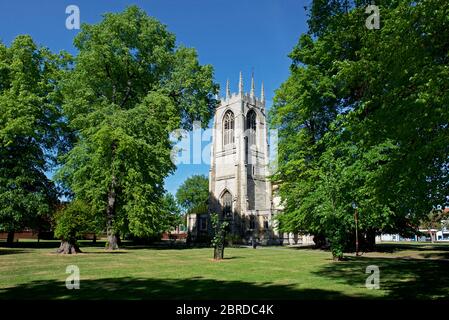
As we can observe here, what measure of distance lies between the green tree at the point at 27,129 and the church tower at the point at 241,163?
31.8 metres

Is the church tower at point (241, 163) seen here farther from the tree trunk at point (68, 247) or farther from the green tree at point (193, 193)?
the tree trunk at point (68, 247)

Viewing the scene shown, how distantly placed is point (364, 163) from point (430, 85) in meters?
10.7

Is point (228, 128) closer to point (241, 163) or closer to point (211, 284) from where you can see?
point (241, 163)

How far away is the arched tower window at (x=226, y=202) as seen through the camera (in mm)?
61412

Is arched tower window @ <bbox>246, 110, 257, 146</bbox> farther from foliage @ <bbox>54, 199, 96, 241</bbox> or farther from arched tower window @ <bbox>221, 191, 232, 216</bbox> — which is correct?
foliage @ <bbox>54, 199, 96, 241</bbox>

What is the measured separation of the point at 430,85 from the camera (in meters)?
8.18

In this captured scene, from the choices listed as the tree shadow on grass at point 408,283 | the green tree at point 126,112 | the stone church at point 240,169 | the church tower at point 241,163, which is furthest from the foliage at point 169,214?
the tree shadow on grass at point 408,283

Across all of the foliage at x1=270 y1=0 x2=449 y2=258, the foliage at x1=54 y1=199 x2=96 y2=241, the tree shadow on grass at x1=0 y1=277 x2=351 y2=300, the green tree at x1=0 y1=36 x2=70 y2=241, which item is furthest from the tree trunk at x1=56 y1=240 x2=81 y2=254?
the foliage at x1=270 y1=0 x2=449 y2=258

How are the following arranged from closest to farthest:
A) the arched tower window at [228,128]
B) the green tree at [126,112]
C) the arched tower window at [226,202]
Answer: the green tree at [126,112], the arched tower window at [226,202], the arched tower window at [228,128]

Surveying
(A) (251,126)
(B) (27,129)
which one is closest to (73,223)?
(B) (27,129)

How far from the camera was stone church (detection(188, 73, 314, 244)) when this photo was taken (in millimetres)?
58000

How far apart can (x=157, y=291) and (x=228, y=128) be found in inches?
2268
